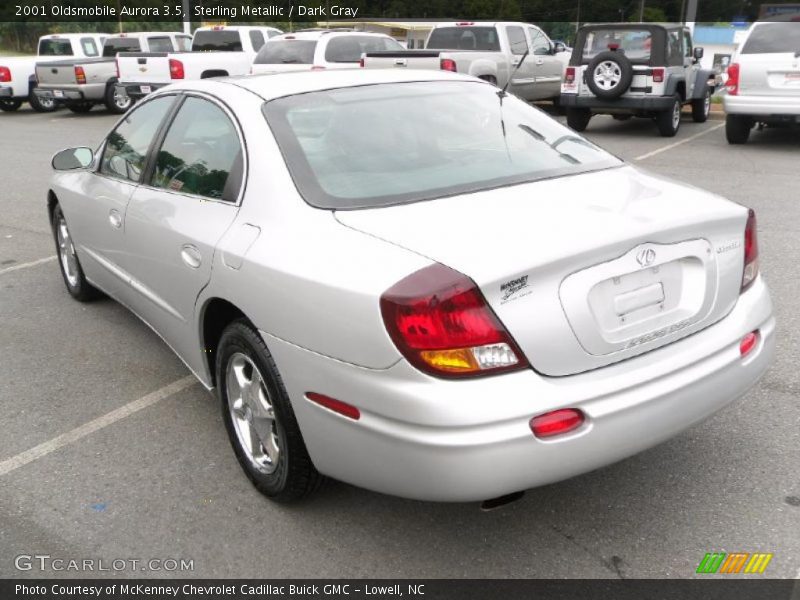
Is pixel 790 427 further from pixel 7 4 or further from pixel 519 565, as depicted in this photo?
pixel 7 4

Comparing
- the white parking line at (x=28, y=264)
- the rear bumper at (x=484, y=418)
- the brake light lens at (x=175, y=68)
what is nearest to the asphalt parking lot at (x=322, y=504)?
the rear bumper at (x=484, y=418)

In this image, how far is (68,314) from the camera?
5.44 meters

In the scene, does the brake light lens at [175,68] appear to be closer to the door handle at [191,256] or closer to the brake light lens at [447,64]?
the brake light lens at [447,64]

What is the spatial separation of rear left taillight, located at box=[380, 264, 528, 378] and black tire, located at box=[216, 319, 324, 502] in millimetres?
647

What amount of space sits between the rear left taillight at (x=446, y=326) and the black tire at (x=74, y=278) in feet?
11.8

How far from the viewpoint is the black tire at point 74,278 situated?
5.43 meters

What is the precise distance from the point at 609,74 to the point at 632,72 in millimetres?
337

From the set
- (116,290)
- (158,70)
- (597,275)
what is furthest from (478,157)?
(158,70)

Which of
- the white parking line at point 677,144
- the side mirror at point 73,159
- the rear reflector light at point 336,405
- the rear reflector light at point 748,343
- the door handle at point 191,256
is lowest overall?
the white parking line at point 677,144

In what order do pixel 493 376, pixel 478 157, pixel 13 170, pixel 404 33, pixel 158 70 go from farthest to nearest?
pixel 404 33 → pixel 158 70 → pixel 13 170 → pixel 478 157 → pixel 493 376

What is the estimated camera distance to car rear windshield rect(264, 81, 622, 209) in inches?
117

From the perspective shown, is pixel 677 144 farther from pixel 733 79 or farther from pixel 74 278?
pixel 74 278

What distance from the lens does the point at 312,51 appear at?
14.6 m

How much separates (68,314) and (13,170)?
7271mm
